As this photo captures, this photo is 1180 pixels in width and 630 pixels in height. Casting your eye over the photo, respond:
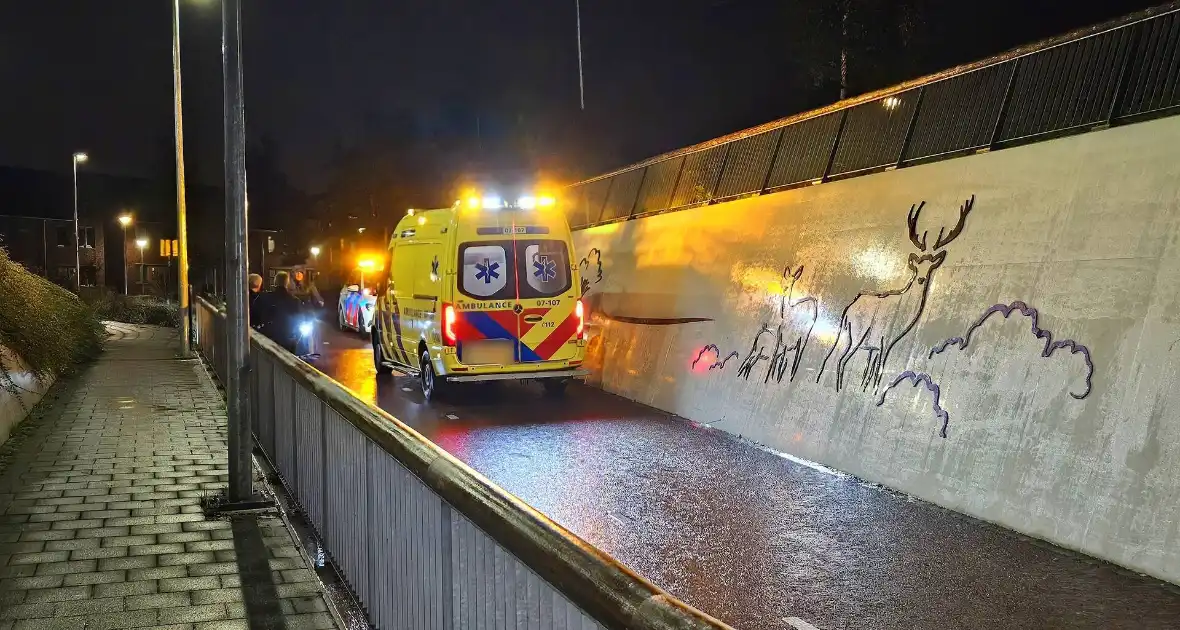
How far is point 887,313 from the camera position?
8297 millimetres

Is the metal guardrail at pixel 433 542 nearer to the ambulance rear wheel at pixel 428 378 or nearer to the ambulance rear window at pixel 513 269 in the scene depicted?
the ambulance rear window at pixel 513 269

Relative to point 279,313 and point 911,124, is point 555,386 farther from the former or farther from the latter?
point 911,124

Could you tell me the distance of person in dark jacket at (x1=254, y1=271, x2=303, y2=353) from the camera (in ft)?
46.2

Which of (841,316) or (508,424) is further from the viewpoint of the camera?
(508,424)

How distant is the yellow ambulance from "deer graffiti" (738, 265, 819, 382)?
10.0 feet

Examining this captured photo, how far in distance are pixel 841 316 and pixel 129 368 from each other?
13864 millimetres

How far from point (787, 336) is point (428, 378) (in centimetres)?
545

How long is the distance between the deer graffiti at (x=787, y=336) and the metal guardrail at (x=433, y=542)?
5.28 m

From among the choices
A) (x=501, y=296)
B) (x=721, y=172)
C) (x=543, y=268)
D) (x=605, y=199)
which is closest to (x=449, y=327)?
(x=501, y=296)

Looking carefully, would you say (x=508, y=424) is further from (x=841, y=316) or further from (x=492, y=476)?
(x=841, y=316)

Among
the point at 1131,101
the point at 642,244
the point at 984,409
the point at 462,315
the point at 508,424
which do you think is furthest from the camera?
the point at 642,244

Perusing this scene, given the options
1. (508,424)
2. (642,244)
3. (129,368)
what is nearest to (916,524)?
(508,424)

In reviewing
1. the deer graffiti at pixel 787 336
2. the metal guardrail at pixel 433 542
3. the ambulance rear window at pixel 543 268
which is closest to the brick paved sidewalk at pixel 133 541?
the metal guardrail at pixel 433 542

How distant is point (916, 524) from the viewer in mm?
6371
